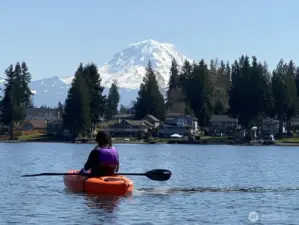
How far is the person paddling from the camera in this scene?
3016 cm

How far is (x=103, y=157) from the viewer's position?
99.1 feet

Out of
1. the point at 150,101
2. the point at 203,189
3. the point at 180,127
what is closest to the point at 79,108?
the point at 180,127

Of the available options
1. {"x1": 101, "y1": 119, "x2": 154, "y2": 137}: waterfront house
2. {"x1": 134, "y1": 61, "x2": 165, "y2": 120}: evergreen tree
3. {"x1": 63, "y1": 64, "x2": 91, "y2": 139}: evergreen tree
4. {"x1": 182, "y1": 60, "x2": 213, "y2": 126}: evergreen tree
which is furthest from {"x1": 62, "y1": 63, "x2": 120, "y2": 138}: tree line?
{"x1": 182, "y1": 60, "x2": 213, "y2": 126}: evergreen tree

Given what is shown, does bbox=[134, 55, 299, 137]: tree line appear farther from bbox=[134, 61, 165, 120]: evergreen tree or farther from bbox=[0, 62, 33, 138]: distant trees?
bbox=[0, 62, 33, 138]: distant trees

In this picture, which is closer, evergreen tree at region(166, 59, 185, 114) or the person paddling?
the person paddling

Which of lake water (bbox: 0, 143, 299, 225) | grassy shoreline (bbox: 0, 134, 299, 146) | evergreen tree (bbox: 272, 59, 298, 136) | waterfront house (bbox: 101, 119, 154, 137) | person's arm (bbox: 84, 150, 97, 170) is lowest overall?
lake water (bbox: 0, 143, 299, 225)

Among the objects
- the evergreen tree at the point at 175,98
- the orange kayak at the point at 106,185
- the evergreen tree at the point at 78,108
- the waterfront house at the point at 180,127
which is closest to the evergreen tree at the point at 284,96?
the waterfront house at the point at 180,127

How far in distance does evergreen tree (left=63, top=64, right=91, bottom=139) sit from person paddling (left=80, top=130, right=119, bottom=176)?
10416 centimetres

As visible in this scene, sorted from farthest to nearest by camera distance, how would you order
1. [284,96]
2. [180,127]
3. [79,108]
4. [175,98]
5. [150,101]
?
1. [175,98]
2. [150,101]
3. [180,127]
4. [284,96]
5. [79,108]

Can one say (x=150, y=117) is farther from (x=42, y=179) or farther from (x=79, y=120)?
(x=42, y=179)

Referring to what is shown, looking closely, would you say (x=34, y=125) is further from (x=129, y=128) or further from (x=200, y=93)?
(x=200, y=93)

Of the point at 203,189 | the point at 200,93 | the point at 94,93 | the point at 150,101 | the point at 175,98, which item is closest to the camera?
the point at 203,189

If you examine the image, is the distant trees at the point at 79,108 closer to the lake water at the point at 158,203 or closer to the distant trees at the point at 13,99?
the distant trees at the point at 13,99

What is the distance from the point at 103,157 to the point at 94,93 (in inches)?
4496
